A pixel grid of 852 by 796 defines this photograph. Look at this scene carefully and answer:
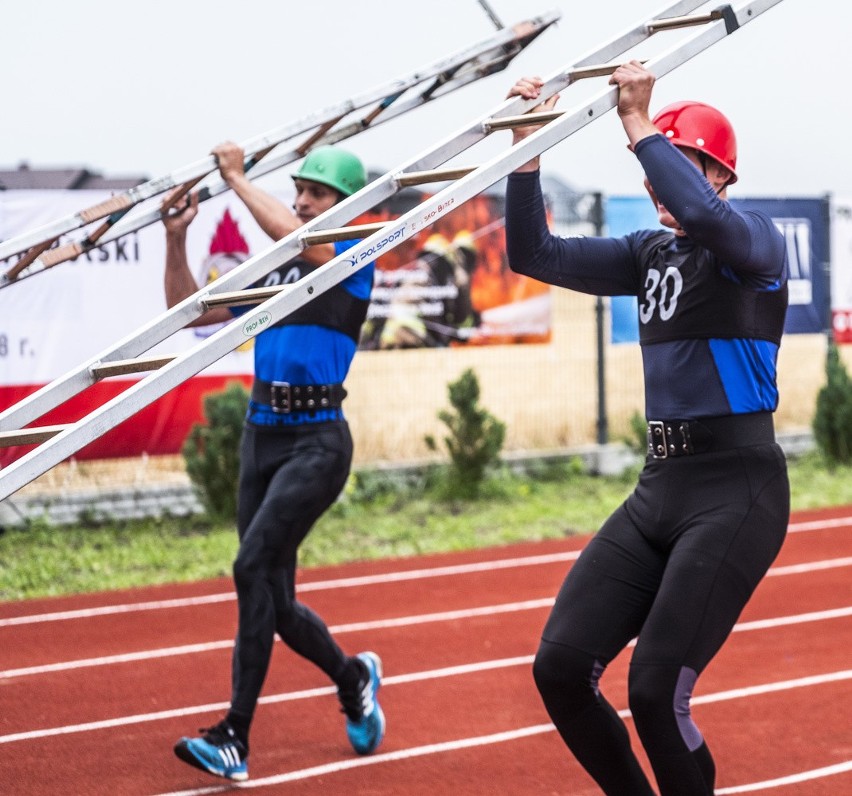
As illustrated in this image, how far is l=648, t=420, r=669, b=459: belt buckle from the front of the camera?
12.0 ft

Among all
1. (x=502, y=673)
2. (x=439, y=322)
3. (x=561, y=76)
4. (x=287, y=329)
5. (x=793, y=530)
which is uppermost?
(x=561, y=76)

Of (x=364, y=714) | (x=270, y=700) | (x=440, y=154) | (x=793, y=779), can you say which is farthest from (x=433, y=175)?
(x=270, y=700)

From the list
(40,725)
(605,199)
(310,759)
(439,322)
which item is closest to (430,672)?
(310,759)

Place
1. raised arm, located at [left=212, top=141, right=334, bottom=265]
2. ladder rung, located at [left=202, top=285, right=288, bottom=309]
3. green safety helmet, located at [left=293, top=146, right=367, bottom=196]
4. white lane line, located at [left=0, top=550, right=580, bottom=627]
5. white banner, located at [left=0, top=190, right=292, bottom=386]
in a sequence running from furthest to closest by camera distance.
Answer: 1. white banner, located at [left=0, top=190, right=292, bottom=386]
2. white lane line, located at [left=0, top=550, right=580, bottom=627]
3. green safety helmet, located at [left=293, top=146, right=367, bottom=196]
4. raised arm, located at [left=212, top=141, right=334, bottom=265]
5. ladder rung, located at [left=202, top=285, right=288, bottom=309]

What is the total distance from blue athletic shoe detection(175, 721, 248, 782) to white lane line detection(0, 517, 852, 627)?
3433 mm

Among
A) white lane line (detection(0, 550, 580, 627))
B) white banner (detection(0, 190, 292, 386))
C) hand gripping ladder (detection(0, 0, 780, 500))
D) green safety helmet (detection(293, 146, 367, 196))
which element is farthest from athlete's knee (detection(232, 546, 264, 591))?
white banner (detection(0, 190, 292, 386))

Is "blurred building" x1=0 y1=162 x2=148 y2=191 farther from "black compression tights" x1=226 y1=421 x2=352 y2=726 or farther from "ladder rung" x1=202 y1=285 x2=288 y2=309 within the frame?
"ladder rung" x1=202 y1=285 x2=288 y2=309

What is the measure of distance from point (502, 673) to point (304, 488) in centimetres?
212

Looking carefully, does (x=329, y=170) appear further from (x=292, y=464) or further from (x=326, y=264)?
(x=326, y=264)

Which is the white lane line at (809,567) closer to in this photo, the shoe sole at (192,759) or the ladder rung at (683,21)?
the shoe sole at (192,759)

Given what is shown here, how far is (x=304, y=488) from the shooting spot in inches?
193

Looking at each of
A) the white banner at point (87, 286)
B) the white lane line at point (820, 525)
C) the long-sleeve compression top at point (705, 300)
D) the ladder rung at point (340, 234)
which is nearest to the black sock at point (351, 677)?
the long-sleeve compression top at point (705, 300)

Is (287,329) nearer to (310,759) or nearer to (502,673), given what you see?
(310,759)

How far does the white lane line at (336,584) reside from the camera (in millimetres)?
7941
